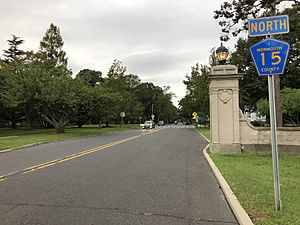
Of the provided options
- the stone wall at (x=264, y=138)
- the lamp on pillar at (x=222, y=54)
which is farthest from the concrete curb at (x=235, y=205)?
the lamp on pillar at (x=222, y=54)

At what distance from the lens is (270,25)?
5.48 metres

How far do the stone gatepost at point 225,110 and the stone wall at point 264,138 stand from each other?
1.07ft

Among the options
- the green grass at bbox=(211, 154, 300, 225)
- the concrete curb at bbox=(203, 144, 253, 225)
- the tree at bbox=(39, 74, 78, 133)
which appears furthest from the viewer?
the tree at bbox=(39, 74, 78, 133)

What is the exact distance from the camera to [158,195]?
662 centimetres

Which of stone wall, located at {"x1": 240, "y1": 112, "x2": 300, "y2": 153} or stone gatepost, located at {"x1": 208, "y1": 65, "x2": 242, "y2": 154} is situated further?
stone gatepost, located at {"x1": 208, "y1": 65, "x2": 242, "y2": 154}

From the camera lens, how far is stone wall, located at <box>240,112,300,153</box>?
13.2m

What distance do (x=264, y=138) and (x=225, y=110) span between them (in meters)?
2.08

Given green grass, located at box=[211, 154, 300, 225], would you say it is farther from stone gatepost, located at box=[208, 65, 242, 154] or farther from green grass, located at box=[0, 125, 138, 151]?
green grass, located at box=[0, 125, 138, 151]

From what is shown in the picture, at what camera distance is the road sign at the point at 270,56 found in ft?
17.2

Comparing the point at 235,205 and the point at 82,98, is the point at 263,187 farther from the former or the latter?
the point at 82,98

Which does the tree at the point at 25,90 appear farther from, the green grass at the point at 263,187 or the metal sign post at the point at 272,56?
the metal sign post at the point at 272,56

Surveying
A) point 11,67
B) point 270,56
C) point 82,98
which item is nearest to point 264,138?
point 270,56

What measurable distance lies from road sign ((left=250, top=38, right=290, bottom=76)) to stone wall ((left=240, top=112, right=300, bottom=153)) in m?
8.85

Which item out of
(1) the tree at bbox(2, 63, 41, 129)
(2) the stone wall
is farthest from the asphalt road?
(1) the tree at bbox(2, 63, 41, 129)
